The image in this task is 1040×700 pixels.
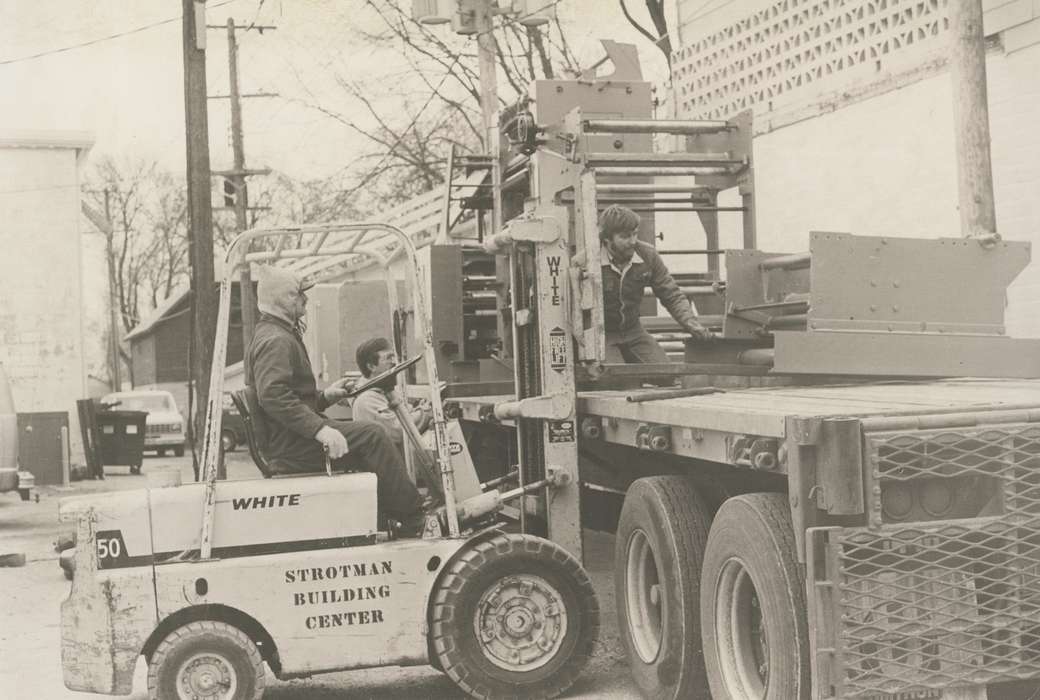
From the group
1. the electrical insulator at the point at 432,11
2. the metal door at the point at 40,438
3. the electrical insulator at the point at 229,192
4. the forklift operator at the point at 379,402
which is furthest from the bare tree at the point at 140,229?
the forklift operator at the point at 379,402

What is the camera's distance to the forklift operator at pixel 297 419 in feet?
22.3

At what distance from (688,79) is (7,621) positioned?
37.7 ft

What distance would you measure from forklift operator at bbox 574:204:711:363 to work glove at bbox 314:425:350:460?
8.57 ft

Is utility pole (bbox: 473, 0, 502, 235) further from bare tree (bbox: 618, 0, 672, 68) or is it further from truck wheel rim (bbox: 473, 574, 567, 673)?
bare tree (bbox: 618, 0, 672, 68)

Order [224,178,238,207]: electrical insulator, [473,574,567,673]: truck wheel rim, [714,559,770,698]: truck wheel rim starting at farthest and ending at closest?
[224,178,238,207]: electrical insulator
[473,574,567,673]: truck wheel rim
[714,559,770,698]: truck wheel rim

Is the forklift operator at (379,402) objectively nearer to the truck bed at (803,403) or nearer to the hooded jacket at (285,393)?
the hooded jacket at (285,393)

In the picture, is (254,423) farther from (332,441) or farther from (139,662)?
Result: (139,662)

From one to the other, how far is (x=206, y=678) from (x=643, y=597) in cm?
214

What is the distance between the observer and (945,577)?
4898mm

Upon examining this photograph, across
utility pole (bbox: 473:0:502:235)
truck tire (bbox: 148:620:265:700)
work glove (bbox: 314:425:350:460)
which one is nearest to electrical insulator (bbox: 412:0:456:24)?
utility pole (bbox: 473:0:502:235)

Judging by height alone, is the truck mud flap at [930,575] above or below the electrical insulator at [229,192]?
below

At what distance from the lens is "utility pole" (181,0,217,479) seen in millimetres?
17703

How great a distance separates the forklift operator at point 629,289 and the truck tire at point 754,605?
305 centimetres

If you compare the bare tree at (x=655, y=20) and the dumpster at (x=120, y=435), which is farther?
the bare tree at (x=655, y=20)
